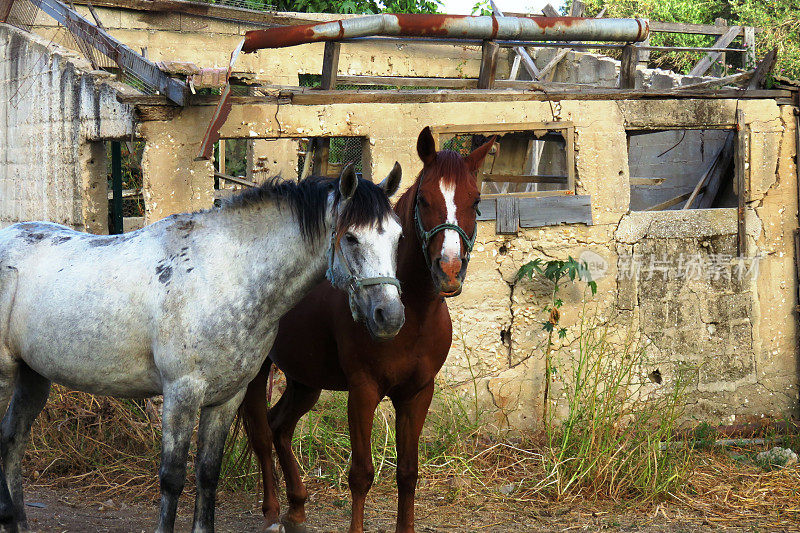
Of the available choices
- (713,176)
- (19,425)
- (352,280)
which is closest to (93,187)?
(19,425)

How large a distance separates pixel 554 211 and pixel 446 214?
297cm

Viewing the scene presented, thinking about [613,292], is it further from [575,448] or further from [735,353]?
[575,448]

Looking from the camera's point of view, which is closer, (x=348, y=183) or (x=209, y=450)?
(x=348, y=183)

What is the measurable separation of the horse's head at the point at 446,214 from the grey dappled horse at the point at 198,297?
11.2 inches

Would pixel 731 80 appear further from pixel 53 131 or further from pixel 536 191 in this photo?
pixel 53 131

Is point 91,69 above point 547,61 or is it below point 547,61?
below

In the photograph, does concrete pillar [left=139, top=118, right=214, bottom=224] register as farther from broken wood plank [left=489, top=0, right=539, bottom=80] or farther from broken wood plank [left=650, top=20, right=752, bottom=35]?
broken wood plank [left=650, top=20, right=752, bottom=35]

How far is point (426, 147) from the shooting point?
436cm

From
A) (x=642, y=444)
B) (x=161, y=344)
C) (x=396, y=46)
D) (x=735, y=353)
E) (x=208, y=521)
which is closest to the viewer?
(x=161, y=344)

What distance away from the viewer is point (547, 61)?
39.7 ft

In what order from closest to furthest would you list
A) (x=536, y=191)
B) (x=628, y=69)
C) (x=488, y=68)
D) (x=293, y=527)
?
(x=293, y=527) < (x=488, y=68) < (x=536, y=191) < (x=628, y=69)

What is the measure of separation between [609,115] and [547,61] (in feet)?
17.8

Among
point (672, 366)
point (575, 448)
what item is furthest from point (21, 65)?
point (672, 366)

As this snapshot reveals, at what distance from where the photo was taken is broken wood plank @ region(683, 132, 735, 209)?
7703 mm
